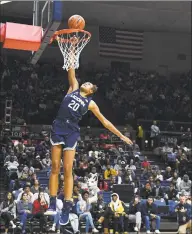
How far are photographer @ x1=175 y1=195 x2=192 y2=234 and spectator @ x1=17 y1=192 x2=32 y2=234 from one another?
4276mm

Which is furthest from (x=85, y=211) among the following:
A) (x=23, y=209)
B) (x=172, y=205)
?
(x=172, y=205)

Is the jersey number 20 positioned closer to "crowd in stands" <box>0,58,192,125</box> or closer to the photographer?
the photographer

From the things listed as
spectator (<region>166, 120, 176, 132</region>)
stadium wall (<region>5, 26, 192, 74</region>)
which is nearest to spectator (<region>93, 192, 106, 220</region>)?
spectator (<region>166, 120, 176, 132</region>)

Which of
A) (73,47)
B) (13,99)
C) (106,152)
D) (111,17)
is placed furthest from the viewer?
(111,17)

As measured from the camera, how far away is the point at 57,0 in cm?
819

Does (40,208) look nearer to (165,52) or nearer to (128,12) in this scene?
(128,12)

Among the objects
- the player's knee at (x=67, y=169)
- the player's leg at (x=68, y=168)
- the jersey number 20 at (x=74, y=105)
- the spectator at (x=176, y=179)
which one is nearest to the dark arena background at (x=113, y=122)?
the spectator at (x=176, y=179)

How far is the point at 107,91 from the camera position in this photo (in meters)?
26.9

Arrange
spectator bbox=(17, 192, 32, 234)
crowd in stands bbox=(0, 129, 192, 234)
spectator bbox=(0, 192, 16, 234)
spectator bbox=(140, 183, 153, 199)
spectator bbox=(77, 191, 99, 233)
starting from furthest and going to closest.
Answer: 1. spectator bbox=(140, 183, 153, 199)
2. spectator bbox=(77, 191, 99, 233)
3. crowd in stands bbox=(0, 129, 192, 234)
4. spectator bbox=(17, 192, 32, 234)
5. spectator bbox=(0, 192, 16, 234)

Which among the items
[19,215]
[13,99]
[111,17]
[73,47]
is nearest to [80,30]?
[73,47]

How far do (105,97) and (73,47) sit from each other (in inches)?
729

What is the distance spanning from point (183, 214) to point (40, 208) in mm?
4287

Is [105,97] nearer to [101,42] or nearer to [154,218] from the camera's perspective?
[101,42]

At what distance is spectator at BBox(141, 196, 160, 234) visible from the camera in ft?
54.0
